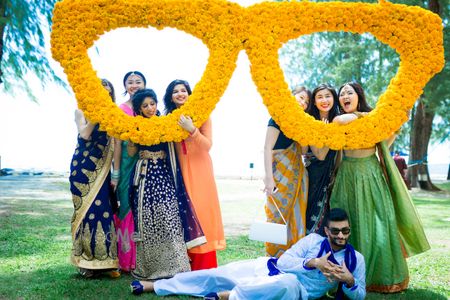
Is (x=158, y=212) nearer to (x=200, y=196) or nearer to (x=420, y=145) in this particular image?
(x=200, y=196)

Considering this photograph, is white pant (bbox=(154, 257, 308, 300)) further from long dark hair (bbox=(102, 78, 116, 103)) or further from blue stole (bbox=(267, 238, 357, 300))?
long dark hair (bbox=(102, 78, 116, 103))

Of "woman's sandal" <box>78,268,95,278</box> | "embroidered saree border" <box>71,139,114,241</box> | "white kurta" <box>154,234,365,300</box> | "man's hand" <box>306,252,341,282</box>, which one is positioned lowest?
"woman's sandal" <box>78,268,95,278</box>

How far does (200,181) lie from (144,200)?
72 cm

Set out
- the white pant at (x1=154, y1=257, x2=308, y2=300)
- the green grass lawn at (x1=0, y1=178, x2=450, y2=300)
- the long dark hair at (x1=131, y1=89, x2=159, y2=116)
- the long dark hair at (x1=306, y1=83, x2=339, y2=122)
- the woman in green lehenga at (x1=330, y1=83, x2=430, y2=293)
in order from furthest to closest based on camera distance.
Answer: the long dark hair at (x1=306, y1=83, x2=339, y2=122) < the long dark hair at (x1=131, y1=89, x2=159, y2=116) < the woman in green lehenga at (x1=330, y1=83, x2=430, y2=293) < the green grass lawn at (x1=0, y1=178, x2=450, y2=300) < the white pant at (x1=154, y1=257, x2=308, y2=300)

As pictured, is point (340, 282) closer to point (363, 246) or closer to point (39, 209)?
point (363, 246)

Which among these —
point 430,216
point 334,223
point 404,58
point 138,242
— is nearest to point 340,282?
point 334,223

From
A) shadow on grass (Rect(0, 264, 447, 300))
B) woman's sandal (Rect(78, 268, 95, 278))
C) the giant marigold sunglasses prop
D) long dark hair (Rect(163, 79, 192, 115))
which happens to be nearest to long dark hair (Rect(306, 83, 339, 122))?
the giant marigold sunglasses prop

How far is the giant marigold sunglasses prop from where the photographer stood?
196 inches

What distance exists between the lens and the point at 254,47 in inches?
202

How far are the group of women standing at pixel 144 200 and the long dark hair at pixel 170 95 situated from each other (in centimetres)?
1

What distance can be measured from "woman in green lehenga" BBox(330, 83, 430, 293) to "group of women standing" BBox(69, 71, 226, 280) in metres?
1.51

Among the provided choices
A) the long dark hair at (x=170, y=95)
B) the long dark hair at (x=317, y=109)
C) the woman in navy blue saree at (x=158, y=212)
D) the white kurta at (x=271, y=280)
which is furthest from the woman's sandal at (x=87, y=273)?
the long dark hair at (x=317, y=109)

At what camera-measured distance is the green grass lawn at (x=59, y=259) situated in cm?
477

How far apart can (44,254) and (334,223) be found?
432 cm
